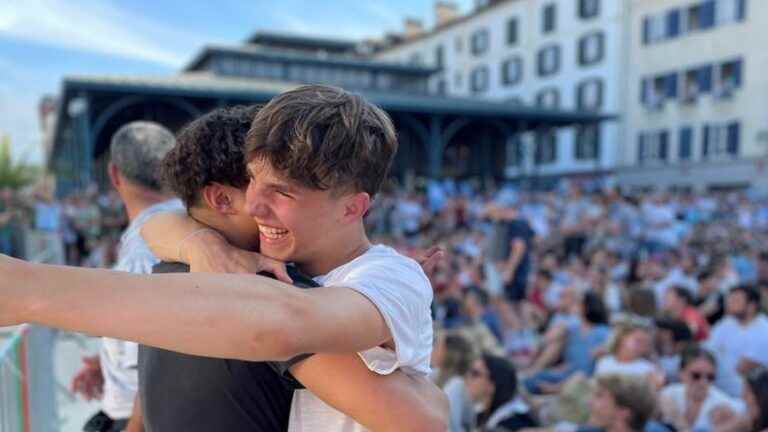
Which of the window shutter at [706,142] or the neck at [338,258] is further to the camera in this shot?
the window shutter at [706,142]

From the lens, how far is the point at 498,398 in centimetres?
378

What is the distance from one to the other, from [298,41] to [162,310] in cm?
3266

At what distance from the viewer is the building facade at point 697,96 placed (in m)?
23.0

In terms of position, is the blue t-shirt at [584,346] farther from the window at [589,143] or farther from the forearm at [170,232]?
the window at [589,143]

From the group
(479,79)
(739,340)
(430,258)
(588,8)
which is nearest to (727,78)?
(588,8)

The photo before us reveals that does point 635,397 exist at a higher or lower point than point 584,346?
higher

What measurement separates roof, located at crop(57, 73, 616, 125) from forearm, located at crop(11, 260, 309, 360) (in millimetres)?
11318

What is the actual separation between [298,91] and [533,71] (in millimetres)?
33454

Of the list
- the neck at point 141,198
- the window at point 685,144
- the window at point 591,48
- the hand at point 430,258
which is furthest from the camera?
the window at point 591,48

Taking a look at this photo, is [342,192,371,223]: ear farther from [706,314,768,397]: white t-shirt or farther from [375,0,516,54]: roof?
[375,0,516,54]: roof

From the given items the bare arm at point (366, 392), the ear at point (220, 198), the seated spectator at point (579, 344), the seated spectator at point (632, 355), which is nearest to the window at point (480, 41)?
the seated spectator at point (579, 344)

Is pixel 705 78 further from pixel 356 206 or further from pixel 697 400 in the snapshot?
pixel 356 206

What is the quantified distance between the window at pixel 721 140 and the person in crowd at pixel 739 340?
21.6 m

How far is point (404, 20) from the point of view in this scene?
41438 mm
